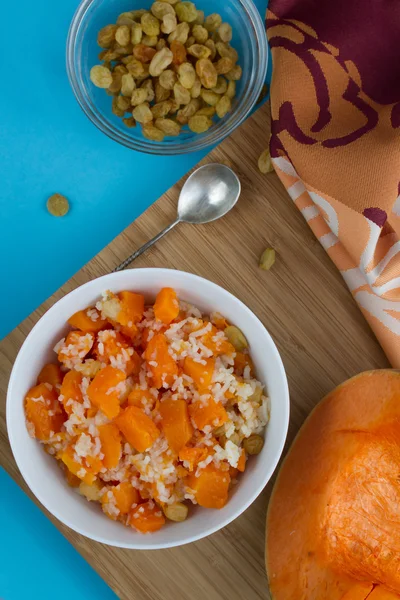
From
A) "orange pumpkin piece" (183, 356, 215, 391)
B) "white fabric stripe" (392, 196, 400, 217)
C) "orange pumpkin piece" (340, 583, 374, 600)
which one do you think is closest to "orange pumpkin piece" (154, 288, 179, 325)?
"orange pumpkin piece" (183, 356, 215, 391)

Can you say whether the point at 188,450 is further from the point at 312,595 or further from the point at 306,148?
the point at 306,148

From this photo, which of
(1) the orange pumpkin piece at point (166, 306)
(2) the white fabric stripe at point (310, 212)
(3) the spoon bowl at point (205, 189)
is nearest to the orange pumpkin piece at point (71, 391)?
(1) the orange pumpkin piece at point (166, 306)

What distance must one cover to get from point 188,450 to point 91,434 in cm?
22

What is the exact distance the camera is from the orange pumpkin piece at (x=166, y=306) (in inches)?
56.8

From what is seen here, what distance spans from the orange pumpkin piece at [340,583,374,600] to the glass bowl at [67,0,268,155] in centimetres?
117

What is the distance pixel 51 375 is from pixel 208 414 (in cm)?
40

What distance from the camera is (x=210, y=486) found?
1402 mm

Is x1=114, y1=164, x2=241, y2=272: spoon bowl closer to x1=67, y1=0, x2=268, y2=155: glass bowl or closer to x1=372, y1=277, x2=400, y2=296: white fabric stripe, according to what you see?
x1=67, y1=0, x2=268, y2=155: glass bowl

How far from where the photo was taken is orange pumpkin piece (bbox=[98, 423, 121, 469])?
54.3 inches

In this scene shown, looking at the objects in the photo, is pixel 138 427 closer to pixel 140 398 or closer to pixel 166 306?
pixel 140 398

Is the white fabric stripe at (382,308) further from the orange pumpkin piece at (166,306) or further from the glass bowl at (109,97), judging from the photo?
the glass bowl at (109,97)

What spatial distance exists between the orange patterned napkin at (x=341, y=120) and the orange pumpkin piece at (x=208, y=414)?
1.63ft

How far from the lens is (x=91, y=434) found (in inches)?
54.7

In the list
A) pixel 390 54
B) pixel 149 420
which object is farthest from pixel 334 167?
pixel 149 420
